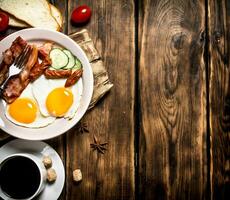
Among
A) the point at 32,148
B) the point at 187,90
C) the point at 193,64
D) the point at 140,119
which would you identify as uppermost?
the point at 193,64

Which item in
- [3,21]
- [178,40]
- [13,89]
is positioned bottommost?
[13,89]

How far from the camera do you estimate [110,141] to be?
1.86m

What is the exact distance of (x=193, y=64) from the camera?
6.19ft

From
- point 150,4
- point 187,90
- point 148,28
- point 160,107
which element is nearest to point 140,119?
point 160,107

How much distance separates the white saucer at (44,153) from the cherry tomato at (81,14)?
0.59 m

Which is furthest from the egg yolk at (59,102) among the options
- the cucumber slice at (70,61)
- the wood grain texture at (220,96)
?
the wood grain texture at (220,96)

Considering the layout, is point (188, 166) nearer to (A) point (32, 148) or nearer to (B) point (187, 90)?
(B) point (187, 90)

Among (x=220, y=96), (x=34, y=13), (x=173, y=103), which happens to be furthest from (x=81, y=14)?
(x=220, y=96)

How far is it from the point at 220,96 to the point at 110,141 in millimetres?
558

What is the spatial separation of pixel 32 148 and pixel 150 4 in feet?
2.85

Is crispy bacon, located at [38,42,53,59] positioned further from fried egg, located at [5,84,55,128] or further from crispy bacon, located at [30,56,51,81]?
fried egg, located at [5,84,55,128]

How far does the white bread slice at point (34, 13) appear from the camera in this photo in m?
1.86

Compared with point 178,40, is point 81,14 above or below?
above

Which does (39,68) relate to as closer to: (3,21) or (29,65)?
(29,65)
